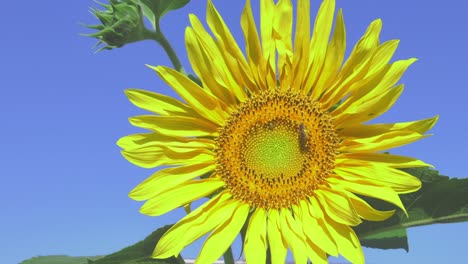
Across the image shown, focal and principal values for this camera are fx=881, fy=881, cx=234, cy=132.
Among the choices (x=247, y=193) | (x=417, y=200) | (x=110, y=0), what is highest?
(x=110, y=0)

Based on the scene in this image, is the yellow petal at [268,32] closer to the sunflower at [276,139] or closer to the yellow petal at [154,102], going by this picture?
the sunflower at [276,139]

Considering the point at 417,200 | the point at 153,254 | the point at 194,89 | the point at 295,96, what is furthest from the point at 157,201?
the point at 417,200

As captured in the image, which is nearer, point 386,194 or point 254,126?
point 386,194

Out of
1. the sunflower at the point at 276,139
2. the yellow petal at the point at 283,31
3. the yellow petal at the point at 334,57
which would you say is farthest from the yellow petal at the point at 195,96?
the yellow petal at the point at 334,57

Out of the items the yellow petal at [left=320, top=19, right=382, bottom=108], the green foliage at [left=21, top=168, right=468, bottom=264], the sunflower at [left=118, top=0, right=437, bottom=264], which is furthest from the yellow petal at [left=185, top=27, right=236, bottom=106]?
the green foliage at [left=21, top=168, right=468, bottom=264]

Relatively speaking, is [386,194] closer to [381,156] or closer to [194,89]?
[381,156]

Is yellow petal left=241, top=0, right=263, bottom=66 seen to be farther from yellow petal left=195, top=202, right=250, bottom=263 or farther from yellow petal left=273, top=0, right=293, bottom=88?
yellow petal left=195, top=202, right=250, bottom=263

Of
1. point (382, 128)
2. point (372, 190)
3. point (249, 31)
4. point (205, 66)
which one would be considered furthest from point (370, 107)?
point (205, 66)
